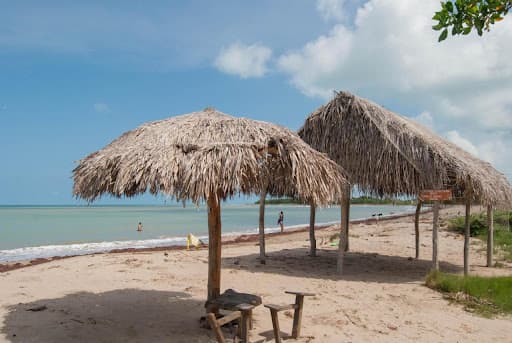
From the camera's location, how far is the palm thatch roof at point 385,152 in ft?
28.1

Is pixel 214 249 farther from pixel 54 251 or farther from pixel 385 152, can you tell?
pixel 54 251

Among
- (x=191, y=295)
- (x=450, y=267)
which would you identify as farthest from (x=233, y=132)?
(x=450, y=267)

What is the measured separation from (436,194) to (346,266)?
3.18 metres

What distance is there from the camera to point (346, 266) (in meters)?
10.5

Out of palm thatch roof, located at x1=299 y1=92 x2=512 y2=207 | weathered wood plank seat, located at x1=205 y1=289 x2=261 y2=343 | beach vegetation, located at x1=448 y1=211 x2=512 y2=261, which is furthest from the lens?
beach vegetation, located at x1=448 y1=211 x2=512 y2=261

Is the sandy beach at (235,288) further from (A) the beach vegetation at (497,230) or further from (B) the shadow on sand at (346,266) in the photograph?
(A) the beach vegetation at (497,230)

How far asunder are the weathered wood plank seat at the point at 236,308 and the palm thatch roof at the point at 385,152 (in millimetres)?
4895

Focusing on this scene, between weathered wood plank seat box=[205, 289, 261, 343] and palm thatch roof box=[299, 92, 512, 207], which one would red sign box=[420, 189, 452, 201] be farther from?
weathered wood plank seat box=[205, 289, 261, 343]

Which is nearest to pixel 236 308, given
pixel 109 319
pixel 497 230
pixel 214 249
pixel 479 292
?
pixel 214 249

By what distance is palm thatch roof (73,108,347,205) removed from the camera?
443cm

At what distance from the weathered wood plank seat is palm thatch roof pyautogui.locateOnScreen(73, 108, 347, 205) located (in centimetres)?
122

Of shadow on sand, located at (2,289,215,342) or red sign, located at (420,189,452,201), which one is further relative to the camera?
red sign, located at (420,189,452,201)

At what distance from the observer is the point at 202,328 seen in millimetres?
5473

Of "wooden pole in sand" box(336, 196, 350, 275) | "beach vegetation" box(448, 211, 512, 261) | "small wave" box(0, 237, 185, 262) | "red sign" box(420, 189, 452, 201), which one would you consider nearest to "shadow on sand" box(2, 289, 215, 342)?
"wooden pole in sand" box(336, 196, 350, 275)
